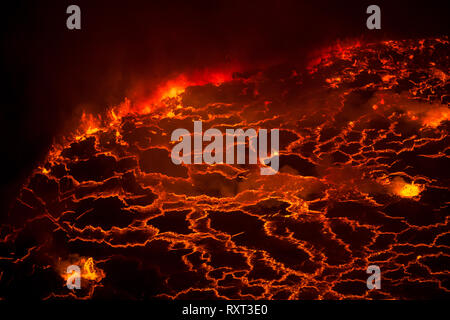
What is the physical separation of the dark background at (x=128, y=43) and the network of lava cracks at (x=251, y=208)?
22cm

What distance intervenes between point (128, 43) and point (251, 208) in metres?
1.78

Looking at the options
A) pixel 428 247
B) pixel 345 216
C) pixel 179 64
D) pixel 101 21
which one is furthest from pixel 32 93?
pixel 428 247

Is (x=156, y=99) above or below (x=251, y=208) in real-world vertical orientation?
Result: above

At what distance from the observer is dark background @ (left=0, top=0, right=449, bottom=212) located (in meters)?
2.42

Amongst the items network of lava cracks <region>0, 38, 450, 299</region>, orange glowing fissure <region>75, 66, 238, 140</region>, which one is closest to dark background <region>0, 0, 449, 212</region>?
orange glowing fissure <region>75, 66, 238, 140</region>

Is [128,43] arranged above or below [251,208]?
above

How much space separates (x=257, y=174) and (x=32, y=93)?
1938mm

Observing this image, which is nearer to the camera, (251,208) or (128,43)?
(251,208)

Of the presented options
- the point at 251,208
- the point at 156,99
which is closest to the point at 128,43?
the point at 156,99

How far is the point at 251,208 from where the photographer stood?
2.26 metres

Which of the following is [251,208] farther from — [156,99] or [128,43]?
[128,43]

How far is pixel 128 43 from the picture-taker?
2629 mm

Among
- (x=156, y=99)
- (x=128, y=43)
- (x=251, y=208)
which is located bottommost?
(x=251, y=208)

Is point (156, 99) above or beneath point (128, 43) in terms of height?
beneath
